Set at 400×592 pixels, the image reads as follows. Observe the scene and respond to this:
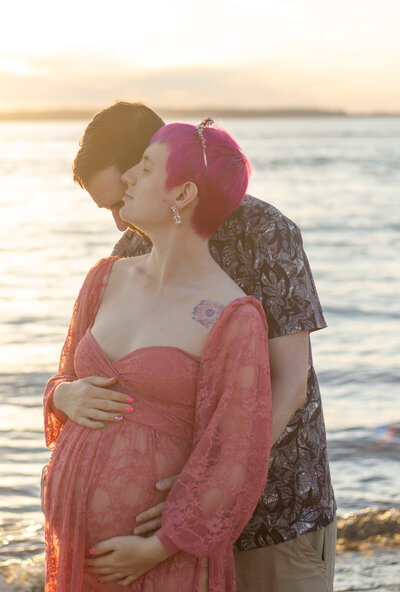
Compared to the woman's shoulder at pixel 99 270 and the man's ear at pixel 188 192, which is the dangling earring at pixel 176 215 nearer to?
the man's ear at pixel 188 192

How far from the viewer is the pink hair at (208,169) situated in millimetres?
2404

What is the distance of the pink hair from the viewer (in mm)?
2404

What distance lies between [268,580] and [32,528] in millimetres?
3320

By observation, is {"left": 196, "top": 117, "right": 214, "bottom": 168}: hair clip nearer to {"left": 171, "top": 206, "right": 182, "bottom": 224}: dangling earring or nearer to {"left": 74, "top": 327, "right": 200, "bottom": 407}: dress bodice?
{"left": 171, "top": 206, "right": 182, "bottom": 224}: dangling earring

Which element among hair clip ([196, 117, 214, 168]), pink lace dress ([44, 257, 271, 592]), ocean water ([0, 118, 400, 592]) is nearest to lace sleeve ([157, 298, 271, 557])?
pink lace dress ([44, 257, 271, 592])

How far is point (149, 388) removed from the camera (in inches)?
95.0

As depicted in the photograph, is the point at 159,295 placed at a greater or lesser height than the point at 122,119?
lesser

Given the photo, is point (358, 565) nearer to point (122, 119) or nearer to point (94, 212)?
point (122, 119)

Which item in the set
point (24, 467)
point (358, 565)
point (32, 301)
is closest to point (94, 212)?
point (32, 301)

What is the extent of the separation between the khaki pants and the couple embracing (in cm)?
41

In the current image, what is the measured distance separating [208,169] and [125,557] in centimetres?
105


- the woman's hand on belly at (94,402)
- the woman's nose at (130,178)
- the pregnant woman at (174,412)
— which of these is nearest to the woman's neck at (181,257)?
the pregnant woman at (174,412)

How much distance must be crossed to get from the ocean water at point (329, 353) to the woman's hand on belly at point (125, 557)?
8.12ft

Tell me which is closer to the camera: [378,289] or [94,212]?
[378,289]
